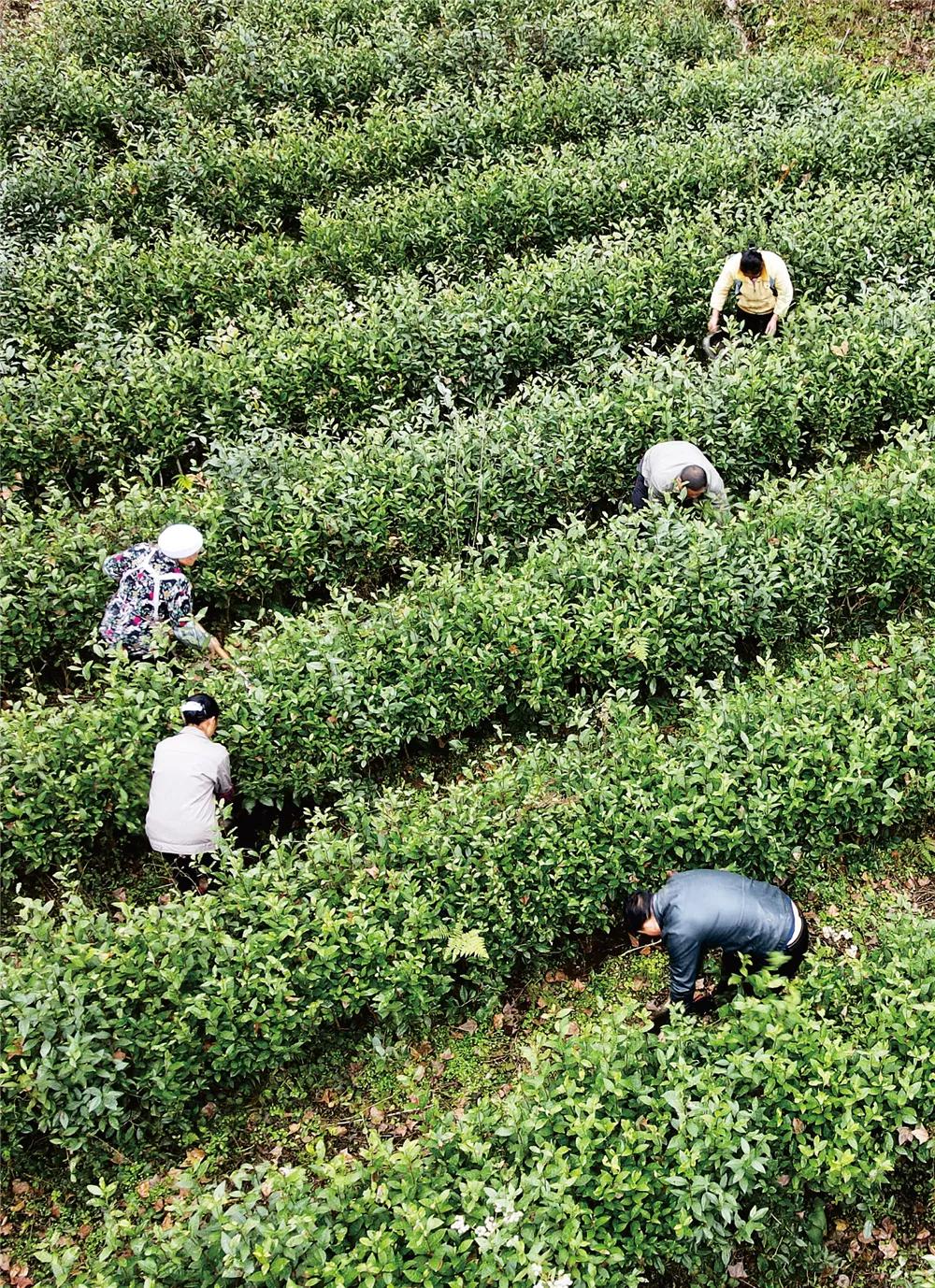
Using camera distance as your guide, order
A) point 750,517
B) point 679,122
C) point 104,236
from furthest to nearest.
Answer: point 679,122, point 104,236, point 750,517

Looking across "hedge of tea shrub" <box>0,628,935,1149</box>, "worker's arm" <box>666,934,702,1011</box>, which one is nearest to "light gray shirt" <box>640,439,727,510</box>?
"hedge of tea shrub" <box>0,628,935,1149</box>

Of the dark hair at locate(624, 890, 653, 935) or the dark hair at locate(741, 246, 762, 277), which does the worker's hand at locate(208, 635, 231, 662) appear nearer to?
the dark hair at locate(624, 890, 653, 935)

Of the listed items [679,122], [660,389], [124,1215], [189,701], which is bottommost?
[124,1215]

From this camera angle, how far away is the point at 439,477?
892 centimetres

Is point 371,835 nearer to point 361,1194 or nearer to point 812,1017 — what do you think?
point 361,1194

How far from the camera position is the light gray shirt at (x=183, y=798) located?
6410 millimetres

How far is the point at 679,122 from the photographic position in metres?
14.1

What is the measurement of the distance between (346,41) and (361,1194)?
16972mm

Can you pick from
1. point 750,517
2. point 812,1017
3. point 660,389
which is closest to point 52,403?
point 660,389

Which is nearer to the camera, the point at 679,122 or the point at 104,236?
the point at 104,236

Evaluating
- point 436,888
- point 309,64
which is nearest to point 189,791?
point 436,888

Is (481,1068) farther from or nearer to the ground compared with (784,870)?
nearer to the ground

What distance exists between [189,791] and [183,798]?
0.20ft

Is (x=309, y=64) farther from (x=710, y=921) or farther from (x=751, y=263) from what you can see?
(x=710, y=921)
